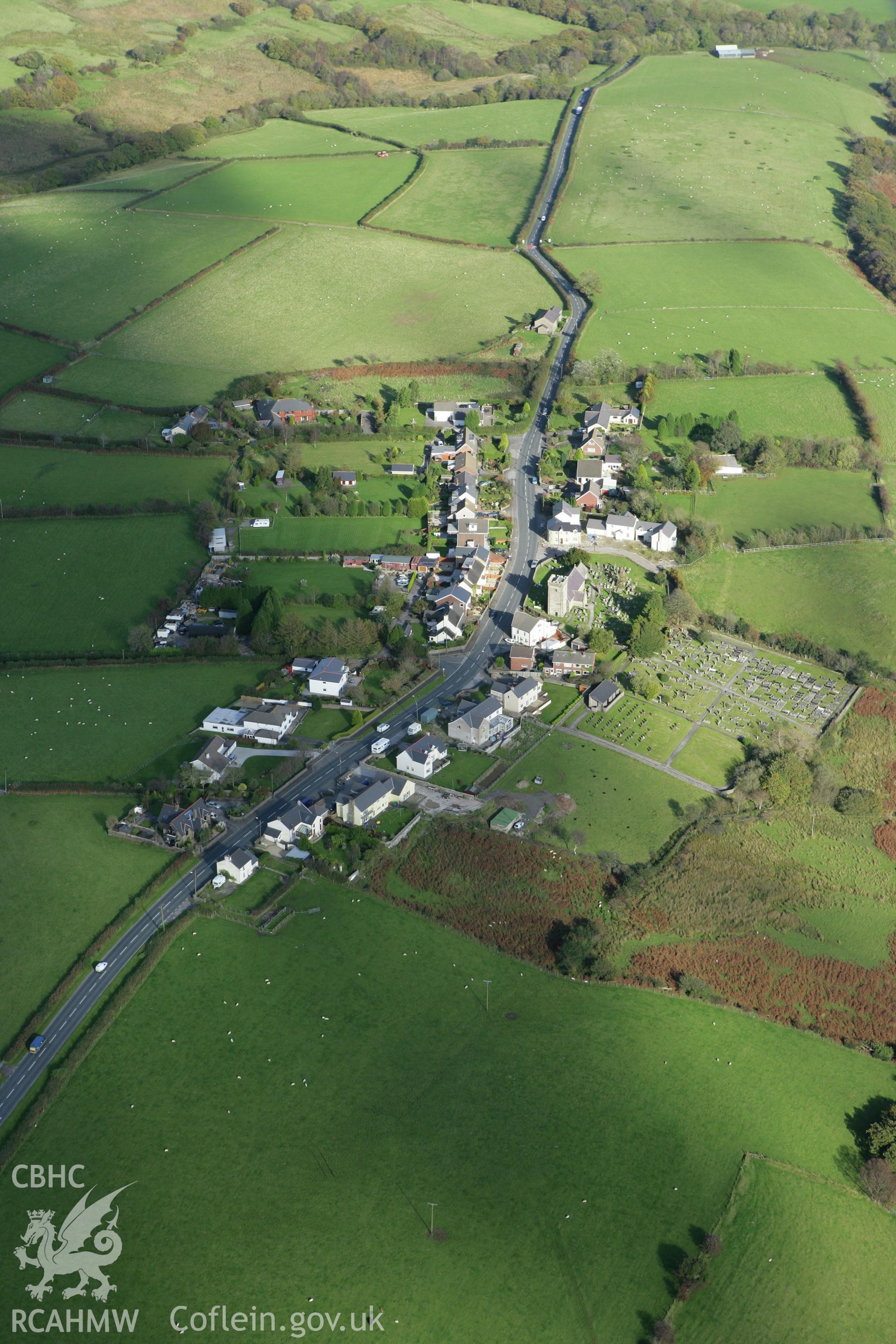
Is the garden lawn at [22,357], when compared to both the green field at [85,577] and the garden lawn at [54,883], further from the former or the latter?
the garden lawn at [54,883]

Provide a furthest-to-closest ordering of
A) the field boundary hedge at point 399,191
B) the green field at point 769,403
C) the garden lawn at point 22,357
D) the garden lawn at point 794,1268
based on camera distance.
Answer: the field boundary hedge at point 399,191
the garden lawn at point 22,357
the green field at point 769,403
the garden lawn at point 794,1268

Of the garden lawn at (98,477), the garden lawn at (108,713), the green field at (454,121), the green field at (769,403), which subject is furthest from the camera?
the green field at (454,121)

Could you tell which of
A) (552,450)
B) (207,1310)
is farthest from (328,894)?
(552,450)

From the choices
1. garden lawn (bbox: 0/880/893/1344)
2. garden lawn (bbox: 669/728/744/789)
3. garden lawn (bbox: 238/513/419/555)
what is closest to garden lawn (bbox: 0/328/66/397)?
garden lawn (bbox: 238/513/419/555)

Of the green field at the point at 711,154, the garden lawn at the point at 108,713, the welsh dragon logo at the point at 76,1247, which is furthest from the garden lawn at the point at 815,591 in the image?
the green field at the point at 711,154

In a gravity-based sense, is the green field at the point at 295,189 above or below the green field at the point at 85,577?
above

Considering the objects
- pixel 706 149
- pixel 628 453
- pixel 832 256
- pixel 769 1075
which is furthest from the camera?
pixel 706 149

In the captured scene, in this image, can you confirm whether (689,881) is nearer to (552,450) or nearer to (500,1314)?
(500,1314)
